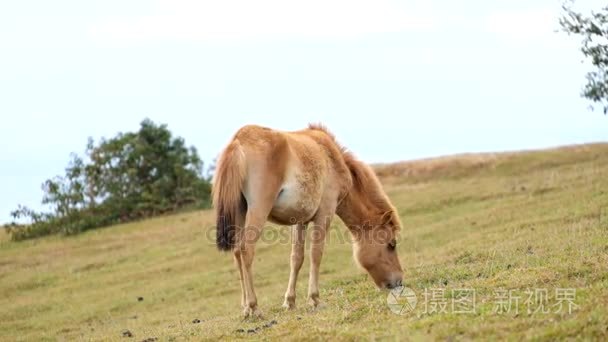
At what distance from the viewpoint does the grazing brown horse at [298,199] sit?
9.30 meters

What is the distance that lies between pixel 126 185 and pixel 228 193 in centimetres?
2821

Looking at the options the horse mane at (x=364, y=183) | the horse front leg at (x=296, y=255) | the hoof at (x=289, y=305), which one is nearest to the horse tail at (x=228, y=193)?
the horse front leg at (x=296, y=255)

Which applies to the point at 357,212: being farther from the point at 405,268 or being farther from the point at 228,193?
the point at 405,268

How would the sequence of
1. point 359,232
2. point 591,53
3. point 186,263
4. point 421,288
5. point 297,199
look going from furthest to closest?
point 186,263 → point 591,53 → point 359,232 → point 421,288 → point 297,199

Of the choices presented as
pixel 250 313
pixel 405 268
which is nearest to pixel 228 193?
pixel 250 313

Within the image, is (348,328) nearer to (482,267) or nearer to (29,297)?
(482,267)

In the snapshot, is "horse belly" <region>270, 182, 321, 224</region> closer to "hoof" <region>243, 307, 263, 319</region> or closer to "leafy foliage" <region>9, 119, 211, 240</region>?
"hoof" <region>243, 307, 263, 319</region>

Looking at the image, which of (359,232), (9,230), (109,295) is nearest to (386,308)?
(359,232)

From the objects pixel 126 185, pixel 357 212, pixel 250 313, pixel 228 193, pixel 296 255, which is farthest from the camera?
pixel 126 185

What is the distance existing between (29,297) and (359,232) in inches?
524

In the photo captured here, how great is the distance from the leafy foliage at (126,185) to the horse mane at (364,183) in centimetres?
2385

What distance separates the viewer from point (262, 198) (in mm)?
9414

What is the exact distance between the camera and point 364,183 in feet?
37.7

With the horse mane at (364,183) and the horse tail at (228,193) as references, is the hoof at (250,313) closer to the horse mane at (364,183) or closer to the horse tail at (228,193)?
the horse tail at (228,193)
